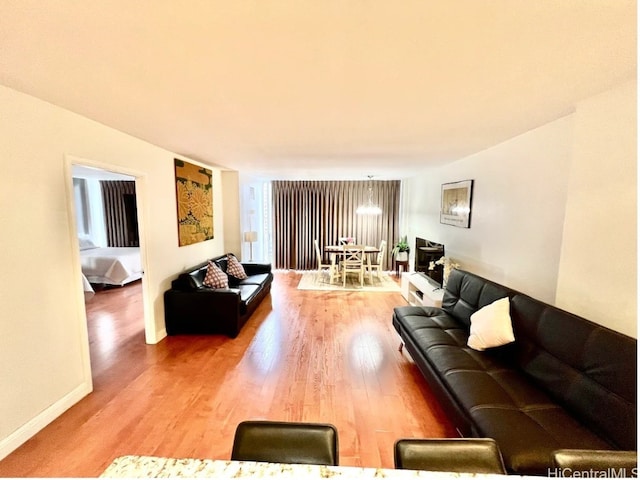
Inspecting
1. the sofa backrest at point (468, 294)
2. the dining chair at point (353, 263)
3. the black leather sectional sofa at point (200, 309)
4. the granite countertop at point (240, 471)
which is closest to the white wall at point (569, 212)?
the sofa backrest at point (468, 294)

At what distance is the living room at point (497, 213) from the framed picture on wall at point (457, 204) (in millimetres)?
583

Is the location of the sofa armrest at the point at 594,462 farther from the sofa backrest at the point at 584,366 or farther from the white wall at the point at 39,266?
the white wall at the point at 39,266

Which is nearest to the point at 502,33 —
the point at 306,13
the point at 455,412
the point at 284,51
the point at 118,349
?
the point at 306,13

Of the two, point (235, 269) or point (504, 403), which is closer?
point (504, 403)

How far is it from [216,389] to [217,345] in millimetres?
869

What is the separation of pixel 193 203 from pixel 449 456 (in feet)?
14.0

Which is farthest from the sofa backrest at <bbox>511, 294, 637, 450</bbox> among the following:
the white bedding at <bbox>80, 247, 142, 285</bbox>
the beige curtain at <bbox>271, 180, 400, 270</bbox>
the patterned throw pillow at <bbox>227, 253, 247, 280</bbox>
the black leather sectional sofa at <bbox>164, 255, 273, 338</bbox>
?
the white bedding at <bbox>80, 247, 142, 285</bbox>

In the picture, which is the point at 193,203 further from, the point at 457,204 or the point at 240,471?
the point at 240,471

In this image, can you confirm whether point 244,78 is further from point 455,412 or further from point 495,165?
point 495,165

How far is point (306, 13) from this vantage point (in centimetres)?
104

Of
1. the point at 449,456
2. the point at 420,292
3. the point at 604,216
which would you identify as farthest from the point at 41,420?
the point at 420,292

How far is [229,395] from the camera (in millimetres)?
2365

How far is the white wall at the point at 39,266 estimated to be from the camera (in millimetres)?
1744

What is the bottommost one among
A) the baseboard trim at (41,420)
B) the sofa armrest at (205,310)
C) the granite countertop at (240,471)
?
the baseboard trim at (41,420)
